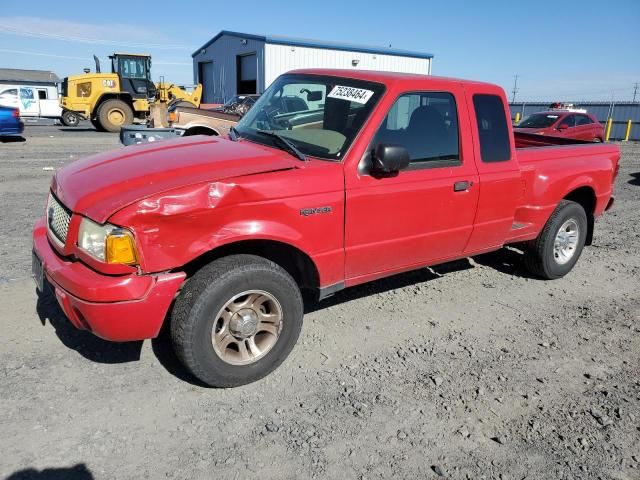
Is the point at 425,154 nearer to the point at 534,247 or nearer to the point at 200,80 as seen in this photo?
the point at 534,247

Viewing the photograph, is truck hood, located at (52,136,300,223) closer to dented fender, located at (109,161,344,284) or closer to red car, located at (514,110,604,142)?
dented fender, located at (109,161,344,284)

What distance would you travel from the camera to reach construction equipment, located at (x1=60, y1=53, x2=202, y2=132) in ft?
70.8

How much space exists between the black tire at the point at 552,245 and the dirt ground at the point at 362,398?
1.51ft

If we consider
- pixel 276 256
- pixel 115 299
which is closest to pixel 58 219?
pixel 115 299

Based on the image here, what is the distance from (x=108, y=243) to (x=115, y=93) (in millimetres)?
21451

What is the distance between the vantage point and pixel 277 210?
→ 3078mm

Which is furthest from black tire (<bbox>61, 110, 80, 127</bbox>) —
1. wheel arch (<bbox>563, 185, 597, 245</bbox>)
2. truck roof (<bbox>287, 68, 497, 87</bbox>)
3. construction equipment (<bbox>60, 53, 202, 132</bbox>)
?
wheel arch (<bbox>563, 185, 597, 245</bbox>)

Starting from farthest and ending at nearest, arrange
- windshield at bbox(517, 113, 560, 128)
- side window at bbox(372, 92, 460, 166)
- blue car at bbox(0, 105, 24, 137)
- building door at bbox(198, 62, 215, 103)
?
building door at bbox(198, 62, 215, 103) < windshield at bbox(517, 113, 560, 128) < blue car at bbox(0, 105, 24, 137) < side window at bbox(372, 92, 460, 166)

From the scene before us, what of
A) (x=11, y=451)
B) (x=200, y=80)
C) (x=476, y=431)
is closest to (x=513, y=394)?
(x=476, y=431)

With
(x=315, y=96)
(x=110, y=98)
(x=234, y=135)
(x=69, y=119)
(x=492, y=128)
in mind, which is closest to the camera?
(x=315, y=96)

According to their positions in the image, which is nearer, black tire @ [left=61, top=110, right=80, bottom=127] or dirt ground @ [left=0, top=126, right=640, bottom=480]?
dirt ground @ [left=0, top=126, right=640, bottom=480]

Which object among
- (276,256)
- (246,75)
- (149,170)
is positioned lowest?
(276,256)

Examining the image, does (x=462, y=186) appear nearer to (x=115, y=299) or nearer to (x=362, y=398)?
(x=362, y=398)

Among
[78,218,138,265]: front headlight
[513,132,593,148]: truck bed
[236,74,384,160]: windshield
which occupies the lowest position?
[78,218,138,265]: front headlight
